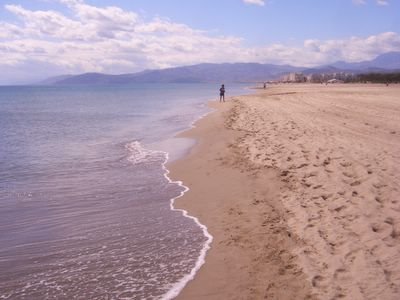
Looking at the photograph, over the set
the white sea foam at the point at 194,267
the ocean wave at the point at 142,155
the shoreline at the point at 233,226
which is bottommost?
the ocean wave at the point at 142,155

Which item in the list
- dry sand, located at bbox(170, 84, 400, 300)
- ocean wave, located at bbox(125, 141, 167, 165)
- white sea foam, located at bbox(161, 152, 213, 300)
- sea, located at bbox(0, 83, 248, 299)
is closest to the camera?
dry sand, located at bbox(170, 84, 400, 300)

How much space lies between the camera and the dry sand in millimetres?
5137

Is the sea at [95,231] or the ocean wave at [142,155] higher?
the sea at [95,231]

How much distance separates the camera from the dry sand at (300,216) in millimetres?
5137

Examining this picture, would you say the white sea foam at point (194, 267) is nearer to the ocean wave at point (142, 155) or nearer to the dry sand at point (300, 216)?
the dry sand at point (300, 216)

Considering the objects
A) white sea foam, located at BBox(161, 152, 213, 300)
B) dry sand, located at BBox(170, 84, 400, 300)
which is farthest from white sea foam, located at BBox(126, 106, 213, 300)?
dry sand, located at BBox(170, 84, 400, 300)

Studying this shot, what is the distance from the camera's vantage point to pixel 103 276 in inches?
227

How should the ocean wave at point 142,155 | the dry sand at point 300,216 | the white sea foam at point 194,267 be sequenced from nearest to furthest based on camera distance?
1. the dry sand at point 300,216
2. the white sea foam at point 194,267
3. the ocean wave at point 142,155

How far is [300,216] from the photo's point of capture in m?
7.34

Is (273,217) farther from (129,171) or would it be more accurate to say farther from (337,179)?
A: (129,171)

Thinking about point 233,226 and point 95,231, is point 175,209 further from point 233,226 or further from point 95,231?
point 95,231

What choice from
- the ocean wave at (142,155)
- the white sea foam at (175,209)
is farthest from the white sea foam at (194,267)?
the ocean wave at (142,155)

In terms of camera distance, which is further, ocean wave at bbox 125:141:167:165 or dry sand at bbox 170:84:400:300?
ocean wave at bbox 125:141:167:165

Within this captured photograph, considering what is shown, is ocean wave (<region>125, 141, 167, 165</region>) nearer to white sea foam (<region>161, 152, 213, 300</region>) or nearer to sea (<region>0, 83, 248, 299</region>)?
sea (<region>0, 83, 248, 299</region>)
